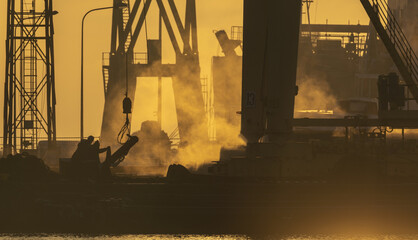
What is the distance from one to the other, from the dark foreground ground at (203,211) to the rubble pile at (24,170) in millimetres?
3136

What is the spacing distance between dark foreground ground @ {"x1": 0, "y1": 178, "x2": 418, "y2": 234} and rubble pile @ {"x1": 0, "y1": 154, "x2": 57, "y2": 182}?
3.14 meters

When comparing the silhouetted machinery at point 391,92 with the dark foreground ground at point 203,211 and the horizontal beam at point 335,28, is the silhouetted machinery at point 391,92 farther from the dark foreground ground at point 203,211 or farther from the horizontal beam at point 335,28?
the horizontal beam at point 335,28

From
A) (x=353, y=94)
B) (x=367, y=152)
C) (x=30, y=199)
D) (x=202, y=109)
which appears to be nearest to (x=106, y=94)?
(x=202, y=109)

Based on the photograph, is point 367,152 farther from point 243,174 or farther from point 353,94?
point 353,94

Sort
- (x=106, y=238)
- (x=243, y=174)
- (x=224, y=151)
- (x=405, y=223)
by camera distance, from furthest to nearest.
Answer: (x=224, y=151) < (x=243, y=174) < (x=405, y=223) < (x=106, y=238)

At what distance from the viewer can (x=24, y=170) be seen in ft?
135

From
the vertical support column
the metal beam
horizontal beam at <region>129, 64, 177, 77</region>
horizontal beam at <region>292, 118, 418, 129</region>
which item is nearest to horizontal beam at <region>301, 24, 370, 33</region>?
horizontal beam at <region>129, 64, 177, 77</region>

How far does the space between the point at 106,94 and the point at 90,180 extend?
66398mm

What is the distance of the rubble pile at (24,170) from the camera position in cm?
3962

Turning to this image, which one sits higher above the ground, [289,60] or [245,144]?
[289,60]

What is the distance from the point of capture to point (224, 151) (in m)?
45.0

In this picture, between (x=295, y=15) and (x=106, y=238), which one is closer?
(x=106, y=238)

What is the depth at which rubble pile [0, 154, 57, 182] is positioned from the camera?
130 feet

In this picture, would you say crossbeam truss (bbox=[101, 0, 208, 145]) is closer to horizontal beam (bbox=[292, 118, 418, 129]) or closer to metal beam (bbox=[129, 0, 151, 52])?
metal beam (bbox=[129, 0, 151, 52])
